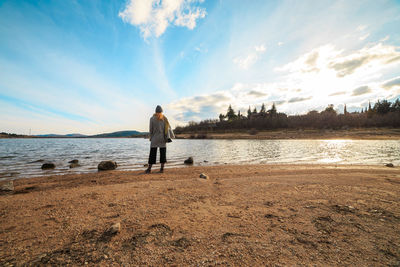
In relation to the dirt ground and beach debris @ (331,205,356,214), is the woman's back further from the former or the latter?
beach debris @ (331,205,356,214)

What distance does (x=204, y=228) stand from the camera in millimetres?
2412

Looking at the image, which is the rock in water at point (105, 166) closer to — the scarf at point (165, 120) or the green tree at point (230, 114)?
the scarf at point (165, 120)

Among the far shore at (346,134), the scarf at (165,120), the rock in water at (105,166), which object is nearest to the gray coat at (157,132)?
the scarf at (165,120)

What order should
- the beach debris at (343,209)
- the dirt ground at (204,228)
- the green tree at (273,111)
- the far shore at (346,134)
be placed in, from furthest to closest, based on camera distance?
1. the green tree at (273,111)
2. the far shore at (346,134)
3. the beach debris at (343,209)
4. the dirt ground at (204,228)

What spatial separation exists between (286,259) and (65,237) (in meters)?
2.82

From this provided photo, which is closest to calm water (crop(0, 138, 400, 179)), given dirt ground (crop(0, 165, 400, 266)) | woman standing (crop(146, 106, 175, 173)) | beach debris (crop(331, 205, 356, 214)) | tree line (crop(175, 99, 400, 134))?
woman standing (crop(146, 106, 175, 173))

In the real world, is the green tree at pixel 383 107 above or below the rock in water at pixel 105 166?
above

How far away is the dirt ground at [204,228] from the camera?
1784 mm

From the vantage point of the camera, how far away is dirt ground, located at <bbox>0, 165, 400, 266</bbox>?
1.78 meters

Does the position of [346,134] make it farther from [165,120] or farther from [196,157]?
[165,120]

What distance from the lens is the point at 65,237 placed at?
2.18 metres

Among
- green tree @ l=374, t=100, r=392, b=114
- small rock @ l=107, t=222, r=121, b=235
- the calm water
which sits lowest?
the calm water

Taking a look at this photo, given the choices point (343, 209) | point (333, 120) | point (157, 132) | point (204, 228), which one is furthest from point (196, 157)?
point (333, 120)

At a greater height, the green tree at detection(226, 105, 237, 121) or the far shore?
the green tree at detection(226, 105, 237, 121)
